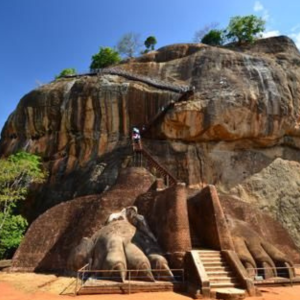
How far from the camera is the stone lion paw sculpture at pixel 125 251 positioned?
36.7 ft

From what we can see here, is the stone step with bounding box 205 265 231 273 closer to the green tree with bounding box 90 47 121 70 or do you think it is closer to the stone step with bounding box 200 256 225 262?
the stone step with bounding box 200 256 225 262

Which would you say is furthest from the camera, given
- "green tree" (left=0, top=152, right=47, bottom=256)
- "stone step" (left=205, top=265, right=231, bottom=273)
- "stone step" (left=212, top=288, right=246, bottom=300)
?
"green tree" (left=0, top=152, right=47, bottom=256)

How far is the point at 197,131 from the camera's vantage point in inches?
1053

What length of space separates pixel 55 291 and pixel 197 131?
58.4 ft

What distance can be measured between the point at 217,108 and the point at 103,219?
45.6ft

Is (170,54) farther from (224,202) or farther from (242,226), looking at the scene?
(242,226)

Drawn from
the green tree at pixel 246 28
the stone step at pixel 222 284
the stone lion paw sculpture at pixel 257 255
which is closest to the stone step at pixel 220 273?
the stone step at pixel 222 284

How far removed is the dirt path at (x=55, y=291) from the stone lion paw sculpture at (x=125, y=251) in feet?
3.25

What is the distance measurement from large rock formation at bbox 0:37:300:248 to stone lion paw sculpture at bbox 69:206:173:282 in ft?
36.8

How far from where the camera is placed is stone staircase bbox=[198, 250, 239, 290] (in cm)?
1065

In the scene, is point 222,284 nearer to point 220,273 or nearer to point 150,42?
point 220,273

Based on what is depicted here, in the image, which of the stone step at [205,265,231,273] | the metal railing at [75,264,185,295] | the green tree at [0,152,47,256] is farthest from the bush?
the stone step at [205,265,231,273]

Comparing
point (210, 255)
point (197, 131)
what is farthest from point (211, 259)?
point (197, 131)

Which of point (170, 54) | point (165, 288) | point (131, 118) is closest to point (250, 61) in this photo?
point (170, 54)
